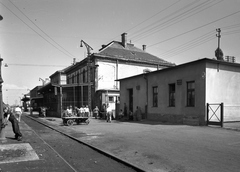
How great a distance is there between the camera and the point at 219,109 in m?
15.1

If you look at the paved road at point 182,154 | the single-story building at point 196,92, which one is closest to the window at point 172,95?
the single-story building at point 196,92

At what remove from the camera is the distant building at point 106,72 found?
101 ft

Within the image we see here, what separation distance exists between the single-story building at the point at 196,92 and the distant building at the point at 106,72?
28.7ft

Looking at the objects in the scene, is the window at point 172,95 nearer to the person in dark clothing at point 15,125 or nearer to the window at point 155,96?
the window at point 155,96

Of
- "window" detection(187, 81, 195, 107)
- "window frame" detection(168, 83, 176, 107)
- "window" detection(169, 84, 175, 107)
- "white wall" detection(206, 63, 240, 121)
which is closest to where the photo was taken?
"white wall" detection(206, 63, 240, 121)

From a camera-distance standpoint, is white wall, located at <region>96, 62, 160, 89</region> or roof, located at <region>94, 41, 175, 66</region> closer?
white wall, located at <region>96, 62, 160, 89</region>

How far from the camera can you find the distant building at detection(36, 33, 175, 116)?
30656 mm

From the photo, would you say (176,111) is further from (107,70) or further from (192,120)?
(107,70)

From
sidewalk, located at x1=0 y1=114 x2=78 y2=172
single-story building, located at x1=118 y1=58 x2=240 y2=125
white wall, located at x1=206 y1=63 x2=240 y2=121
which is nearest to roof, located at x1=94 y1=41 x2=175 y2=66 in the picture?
single-story building, located at x1=118 y1=58 x2=240 y2=125

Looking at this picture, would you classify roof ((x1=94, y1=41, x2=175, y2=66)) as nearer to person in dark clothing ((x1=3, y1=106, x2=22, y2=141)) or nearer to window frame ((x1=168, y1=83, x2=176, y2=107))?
window frame ((x1=168, y1=83, x2=176, y2=107))

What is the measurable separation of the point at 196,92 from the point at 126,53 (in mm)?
22367

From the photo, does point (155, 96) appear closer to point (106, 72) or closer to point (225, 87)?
point (225, 87)

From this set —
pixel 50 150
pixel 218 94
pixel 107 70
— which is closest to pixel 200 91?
pixel 218 94

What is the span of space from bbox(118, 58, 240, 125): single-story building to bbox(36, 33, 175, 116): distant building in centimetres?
874
